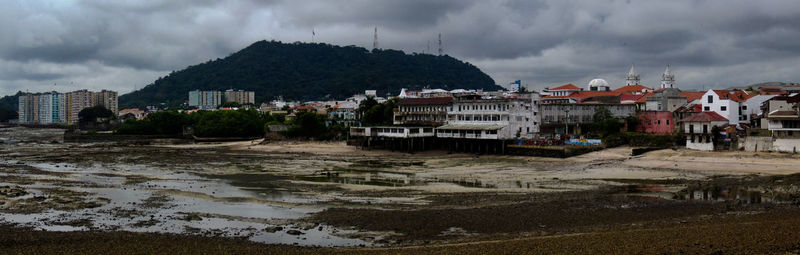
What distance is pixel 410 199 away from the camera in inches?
1141

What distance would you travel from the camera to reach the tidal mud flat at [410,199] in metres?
20.9

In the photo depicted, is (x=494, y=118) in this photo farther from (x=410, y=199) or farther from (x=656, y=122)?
(x=410, y=199)

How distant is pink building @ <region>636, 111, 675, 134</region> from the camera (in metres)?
61.3

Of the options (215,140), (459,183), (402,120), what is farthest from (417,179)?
(215,140)

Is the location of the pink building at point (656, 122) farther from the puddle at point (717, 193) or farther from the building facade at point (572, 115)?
the puddle at point (717, 193)

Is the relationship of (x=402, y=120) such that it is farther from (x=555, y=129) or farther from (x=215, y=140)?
(x=215, y=140)

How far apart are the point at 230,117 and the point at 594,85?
2855 inches

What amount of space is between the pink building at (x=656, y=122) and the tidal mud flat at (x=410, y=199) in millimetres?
13712

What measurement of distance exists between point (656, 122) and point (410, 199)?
45.7 metres

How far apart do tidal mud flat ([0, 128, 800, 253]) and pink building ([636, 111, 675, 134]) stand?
540 inches

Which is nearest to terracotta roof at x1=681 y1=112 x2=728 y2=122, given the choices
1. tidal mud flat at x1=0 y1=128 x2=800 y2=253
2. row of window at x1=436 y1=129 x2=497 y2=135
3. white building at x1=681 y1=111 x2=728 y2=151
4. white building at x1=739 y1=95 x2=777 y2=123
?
white building at x1=681 y1=111 x2=728 y2=151

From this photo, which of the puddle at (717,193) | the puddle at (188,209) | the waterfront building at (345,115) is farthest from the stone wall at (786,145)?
the waterfront building at (345,115)

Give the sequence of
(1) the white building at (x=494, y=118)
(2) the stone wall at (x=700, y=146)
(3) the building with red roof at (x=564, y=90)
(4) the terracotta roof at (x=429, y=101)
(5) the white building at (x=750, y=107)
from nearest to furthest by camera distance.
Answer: (2) the stone wall at (x=700, y=146) < (5) the white building at (x=750, y=107) < (1) the white building at (x=494, y=118) < (4) the terracotta roof at (x=429, y=101) < (3) the building with red roof at (x=564, y=90)

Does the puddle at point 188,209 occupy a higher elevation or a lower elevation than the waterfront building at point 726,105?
lower
